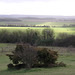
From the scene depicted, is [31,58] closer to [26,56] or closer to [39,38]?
[26,56]

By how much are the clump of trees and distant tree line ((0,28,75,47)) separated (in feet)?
164

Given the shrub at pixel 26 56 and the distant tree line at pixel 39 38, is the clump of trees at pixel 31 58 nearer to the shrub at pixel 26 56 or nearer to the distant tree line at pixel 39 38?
the shrub at pixel 26 56

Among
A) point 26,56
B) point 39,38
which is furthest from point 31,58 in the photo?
point 39,38

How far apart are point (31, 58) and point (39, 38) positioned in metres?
59.4

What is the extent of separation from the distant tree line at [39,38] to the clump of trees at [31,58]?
50116mm

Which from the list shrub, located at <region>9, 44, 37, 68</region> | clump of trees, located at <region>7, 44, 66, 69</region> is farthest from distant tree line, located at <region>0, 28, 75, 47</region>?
shrub, located at <region>9, 44, 37, 68</region>

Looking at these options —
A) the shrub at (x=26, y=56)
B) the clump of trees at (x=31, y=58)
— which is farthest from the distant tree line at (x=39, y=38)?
the shrub at (x=26, y=56)

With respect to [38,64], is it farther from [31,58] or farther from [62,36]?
[62,36]

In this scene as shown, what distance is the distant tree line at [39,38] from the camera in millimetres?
73500

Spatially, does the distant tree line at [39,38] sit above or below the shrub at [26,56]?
below

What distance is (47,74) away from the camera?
16703 mm

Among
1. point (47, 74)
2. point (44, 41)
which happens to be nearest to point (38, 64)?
point (47, 74)

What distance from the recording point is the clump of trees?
2044 cm

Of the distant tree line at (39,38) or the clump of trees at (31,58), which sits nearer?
the clump of trees at (31,58)
